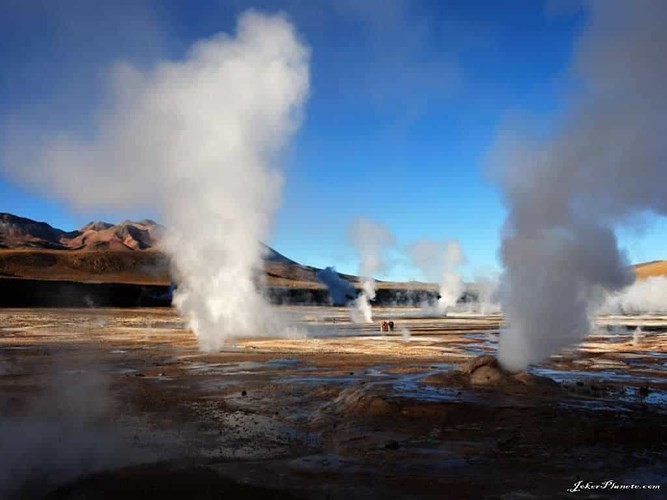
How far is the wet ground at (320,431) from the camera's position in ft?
27.1

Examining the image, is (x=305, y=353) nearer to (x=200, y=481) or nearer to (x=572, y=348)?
(x=572, y=348)

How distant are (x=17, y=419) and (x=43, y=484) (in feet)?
16.5

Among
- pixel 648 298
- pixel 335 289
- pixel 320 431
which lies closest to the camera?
pixel 320 431

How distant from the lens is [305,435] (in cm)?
1135

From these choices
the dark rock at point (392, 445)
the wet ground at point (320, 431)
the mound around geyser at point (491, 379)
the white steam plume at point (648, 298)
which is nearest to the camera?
the wet ground at point (320, 431)

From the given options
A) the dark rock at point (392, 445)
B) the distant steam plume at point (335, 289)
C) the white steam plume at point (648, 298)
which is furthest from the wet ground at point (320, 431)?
the distant steam plume at point (335, 289)

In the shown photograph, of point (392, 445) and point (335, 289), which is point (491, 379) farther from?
point (335, 289)

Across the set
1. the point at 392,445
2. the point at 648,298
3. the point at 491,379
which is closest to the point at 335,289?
the point at 648,298

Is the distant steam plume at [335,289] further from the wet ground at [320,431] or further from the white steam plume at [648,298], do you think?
the wet ground at [320,431]

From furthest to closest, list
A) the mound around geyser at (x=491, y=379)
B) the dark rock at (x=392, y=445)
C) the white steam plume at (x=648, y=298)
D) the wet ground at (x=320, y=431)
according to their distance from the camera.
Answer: the white steam plume at (x=648, y=298)
the mound around geyser at (x=491, y=379)
the dark rock at (x=392, y=445)
the wet ground at (x=320, y=431)

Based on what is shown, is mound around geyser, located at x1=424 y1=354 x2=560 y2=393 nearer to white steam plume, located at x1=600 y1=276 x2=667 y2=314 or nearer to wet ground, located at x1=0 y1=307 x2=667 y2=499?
wet ground, located at x1=0 y1=307 x2=667 y2=499

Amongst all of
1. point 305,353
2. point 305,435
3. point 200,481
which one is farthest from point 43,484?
point 305,353

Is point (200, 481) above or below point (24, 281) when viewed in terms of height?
below

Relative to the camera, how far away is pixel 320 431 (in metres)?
11.7
